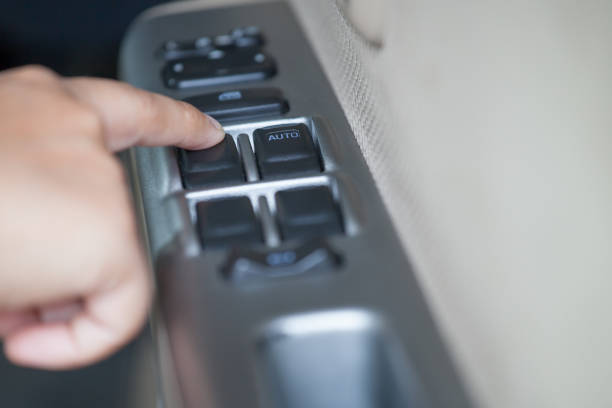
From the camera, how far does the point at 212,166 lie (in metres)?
0.43

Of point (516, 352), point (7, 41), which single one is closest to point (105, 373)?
point (7, 41)

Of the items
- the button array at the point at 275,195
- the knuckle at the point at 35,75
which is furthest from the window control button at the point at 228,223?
the knuckle at the point at 35,75

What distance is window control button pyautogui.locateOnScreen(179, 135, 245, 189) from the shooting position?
16.6 inches

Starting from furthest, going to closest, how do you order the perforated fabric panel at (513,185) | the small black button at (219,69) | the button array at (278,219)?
the small black button at (219,69) < the button array at (278,219) < the perforated fabric panel at (513,185)

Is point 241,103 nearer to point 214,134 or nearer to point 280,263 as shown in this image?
point 214,134

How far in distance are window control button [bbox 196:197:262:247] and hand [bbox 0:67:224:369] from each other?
0.15ft

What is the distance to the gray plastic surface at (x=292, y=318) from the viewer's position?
0.33 m

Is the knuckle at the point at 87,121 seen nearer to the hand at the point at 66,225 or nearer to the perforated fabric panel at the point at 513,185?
the hand at the point at 66,225

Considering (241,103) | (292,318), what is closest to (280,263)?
(292,318)

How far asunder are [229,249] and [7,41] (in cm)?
77

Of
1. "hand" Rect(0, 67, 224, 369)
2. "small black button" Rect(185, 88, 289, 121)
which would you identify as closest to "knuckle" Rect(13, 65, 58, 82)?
"hand" Rect(0, 67, 224, 369)

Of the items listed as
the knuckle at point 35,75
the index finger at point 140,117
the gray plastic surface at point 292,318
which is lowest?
the gray plastic surface at point 292,318

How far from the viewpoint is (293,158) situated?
431 mm

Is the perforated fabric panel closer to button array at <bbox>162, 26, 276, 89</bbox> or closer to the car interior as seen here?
the car interior
